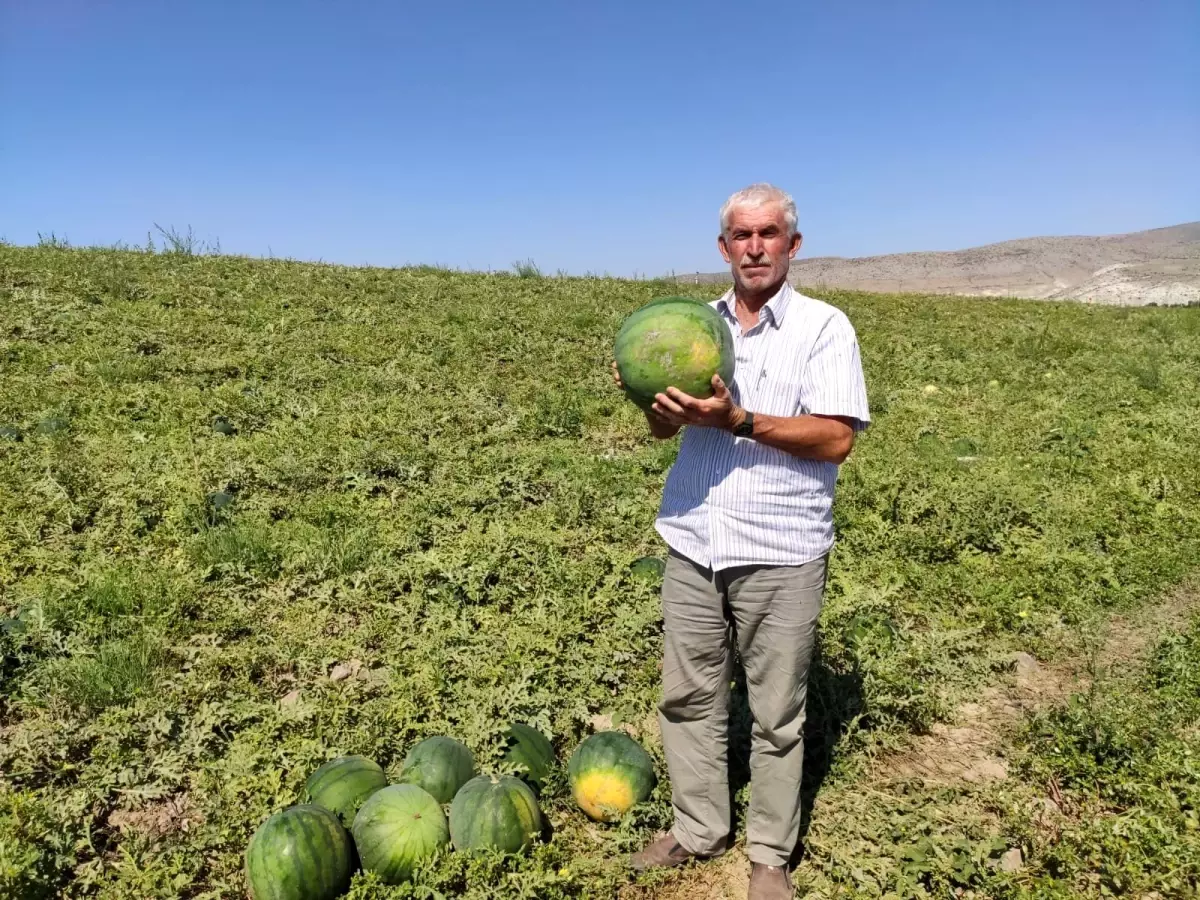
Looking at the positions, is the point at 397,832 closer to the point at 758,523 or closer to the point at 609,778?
the point at 609,778

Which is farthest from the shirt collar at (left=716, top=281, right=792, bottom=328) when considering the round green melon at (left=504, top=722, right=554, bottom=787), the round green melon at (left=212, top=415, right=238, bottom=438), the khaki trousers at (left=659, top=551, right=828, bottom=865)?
the round green melon at (left=212, top=415, right=238, bottom=438)

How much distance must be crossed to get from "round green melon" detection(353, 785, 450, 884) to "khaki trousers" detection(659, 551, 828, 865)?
3.16ft

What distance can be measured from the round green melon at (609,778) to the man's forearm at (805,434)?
63.2 inches

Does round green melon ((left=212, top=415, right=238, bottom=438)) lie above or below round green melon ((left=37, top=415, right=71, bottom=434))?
below

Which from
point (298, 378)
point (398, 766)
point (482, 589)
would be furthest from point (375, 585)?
point (298, 378)

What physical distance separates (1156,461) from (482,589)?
21.9 ft

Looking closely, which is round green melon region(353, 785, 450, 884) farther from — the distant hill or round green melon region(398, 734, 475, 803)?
the distant hill

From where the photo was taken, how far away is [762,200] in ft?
9.00

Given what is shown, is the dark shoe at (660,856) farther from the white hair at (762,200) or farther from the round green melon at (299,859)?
the white hair at (762,200)

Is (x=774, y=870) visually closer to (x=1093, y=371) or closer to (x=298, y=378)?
(x=298, y=378)

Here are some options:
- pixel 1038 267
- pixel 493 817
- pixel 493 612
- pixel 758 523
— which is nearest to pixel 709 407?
pixel 758 523

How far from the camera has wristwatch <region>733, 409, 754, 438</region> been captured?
2668 mm

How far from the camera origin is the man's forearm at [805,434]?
2.68 metres

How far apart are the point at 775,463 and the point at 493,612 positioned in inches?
104
